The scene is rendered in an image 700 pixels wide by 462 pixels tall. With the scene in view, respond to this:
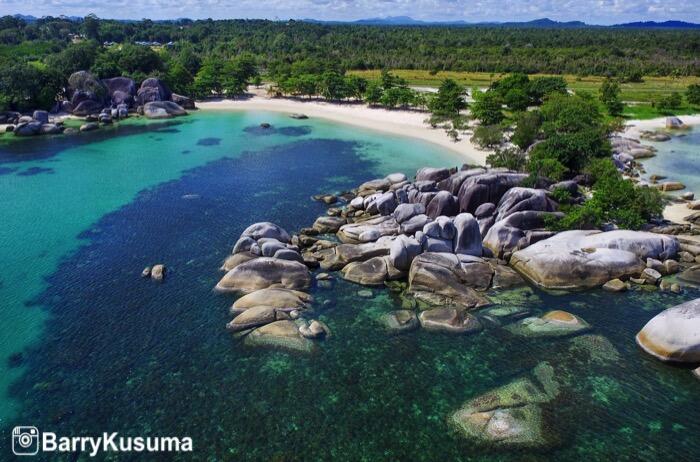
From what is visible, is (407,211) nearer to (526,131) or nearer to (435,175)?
(435,175)

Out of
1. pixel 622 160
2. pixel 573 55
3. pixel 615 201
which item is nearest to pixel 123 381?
pixel 615 201

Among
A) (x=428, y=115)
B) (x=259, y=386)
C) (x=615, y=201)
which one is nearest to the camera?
(x=259, y=386)

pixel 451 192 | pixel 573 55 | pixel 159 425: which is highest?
pixel 573 55

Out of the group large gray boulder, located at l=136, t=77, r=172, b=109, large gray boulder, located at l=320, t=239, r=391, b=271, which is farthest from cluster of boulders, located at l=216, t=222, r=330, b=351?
large gray boulder, located at l=136, t=77, r=172, b=109

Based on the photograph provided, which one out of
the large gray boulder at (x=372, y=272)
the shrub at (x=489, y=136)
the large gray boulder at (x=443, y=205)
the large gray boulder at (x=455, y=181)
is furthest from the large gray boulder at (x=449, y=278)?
the shrub at (x=489, y=136)

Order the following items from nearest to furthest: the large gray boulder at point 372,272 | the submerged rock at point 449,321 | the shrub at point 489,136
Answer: the submerged rock at point 449,321 → the large gray boulder at point 372,272 → the shrub at point 489,136

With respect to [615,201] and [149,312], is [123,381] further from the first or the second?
[615,201]

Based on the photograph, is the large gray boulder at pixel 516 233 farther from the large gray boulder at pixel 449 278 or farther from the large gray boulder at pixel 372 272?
the large gray boulder at pixel 372 272
